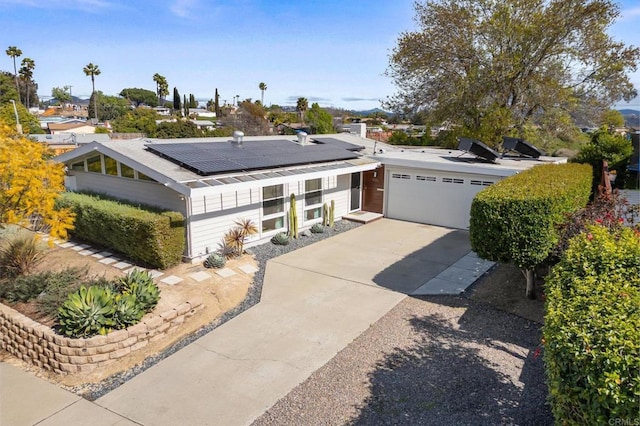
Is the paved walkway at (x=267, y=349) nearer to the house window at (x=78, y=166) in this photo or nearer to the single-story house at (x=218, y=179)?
the single-story house at (x=218, y=179)

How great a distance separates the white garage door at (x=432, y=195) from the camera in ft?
55.2

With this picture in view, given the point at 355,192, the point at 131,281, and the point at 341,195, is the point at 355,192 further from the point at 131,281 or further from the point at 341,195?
the point at 131,281

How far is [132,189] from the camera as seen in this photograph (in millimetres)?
13914

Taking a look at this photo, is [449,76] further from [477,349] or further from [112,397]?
[112,397]

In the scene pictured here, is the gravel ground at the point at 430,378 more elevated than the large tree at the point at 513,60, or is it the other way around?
the large tree at the point at 513,60

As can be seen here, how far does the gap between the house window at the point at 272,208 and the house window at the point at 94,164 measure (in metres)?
6.15

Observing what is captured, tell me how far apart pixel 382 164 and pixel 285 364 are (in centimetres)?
1262

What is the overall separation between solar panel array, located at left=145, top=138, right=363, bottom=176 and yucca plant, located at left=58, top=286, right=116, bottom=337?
17.6 feet

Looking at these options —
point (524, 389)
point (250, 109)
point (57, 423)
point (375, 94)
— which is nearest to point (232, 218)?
point (57, 423)

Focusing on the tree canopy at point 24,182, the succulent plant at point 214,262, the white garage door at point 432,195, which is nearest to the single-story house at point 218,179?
the succulent plant at point 214,262

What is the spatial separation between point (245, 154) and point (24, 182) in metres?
7.70

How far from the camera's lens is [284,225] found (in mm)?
15844

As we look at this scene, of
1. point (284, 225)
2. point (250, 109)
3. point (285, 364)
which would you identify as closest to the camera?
point (285, 364)

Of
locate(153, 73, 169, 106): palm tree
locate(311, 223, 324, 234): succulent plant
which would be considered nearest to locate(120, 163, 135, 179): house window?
locate(311, 223, 324, 234): succulent plant
